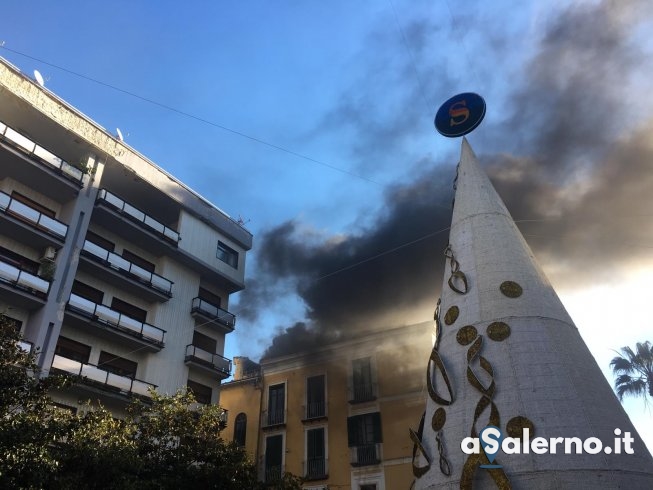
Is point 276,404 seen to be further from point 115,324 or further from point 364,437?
point 115,324

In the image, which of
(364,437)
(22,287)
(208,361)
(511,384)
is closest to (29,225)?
(22,287)

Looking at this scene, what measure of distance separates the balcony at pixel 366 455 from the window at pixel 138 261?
12338mm

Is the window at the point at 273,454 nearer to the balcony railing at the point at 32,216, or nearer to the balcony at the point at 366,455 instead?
the balcony at the point at 366,455

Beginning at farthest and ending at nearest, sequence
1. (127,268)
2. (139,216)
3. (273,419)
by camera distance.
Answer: (273,419)
(139,216)
(127,268)

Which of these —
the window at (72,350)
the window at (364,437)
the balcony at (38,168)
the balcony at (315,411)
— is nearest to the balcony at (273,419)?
the balcony at (315,411)

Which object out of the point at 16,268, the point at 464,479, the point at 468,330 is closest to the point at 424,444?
the point at 464,479

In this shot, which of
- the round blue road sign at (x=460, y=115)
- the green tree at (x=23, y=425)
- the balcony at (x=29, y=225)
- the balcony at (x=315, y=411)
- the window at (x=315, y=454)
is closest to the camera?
the green tree at (x=23, y=425)

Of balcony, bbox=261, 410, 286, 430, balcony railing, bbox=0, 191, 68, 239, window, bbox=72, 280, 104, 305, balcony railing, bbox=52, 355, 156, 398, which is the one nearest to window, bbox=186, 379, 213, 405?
balcony railing, bbox=52, 355, 156, 398

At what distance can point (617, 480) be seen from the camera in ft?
29.9

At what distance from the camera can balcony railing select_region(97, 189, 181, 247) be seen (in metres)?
22.7

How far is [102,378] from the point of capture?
19.7 meters

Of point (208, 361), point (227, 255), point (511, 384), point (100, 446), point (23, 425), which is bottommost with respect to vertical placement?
point (23, 425)

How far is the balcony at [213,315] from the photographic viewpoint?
25.2 metres

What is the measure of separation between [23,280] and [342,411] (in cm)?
1434
